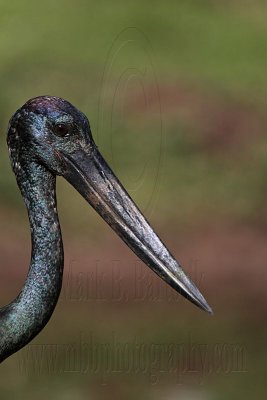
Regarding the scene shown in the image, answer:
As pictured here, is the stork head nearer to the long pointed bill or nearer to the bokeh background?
the long pointed bill

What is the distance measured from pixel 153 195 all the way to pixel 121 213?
764cm

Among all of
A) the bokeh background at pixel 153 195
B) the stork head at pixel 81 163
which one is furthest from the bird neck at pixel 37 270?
the bokeh background at pixel 153 195

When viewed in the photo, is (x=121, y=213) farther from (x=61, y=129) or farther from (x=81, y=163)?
(x=61, y=129)

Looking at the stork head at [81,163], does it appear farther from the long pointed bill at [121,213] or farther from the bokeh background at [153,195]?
the bokeh background at [153,195]

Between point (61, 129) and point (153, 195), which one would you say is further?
point (153, 195)

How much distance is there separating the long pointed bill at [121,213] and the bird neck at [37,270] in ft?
0.44

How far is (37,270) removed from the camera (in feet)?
21.3

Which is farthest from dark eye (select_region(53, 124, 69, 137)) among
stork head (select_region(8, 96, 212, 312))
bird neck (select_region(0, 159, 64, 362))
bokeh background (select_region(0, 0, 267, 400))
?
bokeh background (select_region(0, 0, 267, 400))

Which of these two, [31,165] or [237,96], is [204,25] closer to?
[237,96]

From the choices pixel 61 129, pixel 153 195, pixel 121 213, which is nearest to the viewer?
pixel 61 129

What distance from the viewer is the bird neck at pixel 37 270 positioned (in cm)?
646

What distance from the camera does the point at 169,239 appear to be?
13.6 m

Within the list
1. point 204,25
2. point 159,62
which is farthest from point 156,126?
point 204,25

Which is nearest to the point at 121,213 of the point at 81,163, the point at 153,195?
the point at 81,163
